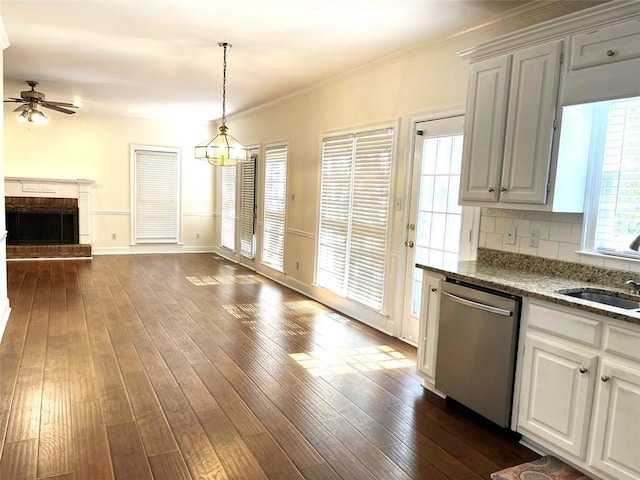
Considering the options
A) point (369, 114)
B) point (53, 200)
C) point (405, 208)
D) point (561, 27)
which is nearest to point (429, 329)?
point (405, 208)

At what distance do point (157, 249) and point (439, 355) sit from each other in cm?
764

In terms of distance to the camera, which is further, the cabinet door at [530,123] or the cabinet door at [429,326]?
the cabinet door at [429,326]

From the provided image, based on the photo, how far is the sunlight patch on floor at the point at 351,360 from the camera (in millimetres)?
3682

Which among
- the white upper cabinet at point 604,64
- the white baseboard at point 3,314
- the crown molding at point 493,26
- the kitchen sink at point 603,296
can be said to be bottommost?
the white baseboard at point 3,314

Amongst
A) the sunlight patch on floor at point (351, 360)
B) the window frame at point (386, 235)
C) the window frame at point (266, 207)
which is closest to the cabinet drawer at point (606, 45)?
the window frame at point (386, 235)

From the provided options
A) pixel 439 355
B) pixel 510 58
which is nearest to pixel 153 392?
pixel 439 355

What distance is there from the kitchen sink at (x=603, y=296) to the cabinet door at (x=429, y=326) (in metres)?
0.83

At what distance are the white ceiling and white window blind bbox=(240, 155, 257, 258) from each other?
1.67 meters

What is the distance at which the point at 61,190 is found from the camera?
8555mm

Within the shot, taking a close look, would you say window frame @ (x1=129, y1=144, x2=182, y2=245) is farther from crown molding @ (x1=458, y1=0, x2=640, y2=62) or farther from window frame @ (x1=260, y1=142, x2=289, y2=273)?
crown molding @ (x1=458, y1=0, x2=640, y2=62)

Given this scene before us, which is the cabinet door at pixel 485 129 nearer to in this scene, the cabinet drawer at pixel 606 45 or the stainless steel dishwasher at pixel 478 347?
the cabinet drawer at pixel 606 45

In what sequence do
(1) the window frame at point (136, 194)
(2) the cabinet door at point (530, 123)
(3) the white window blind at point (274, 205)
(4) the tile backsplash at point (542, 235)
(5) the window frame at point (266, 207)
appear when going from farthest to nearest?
(1) the window frame at point (136, 194)
(3) the white window blind at point (274, 205)
(5) the window frame at point (266, 207)
(4) the tile backsplash at point (542, 235)
(2) the cabinet door at point (530, 123)

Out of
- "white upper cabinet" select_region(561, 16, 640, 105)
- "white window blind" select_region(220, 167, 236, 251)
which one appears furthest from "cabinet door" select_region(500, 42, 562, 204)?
"white window blind" select_region(220, 167, 236, 251)

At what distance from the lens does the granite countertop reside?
2291 mm
